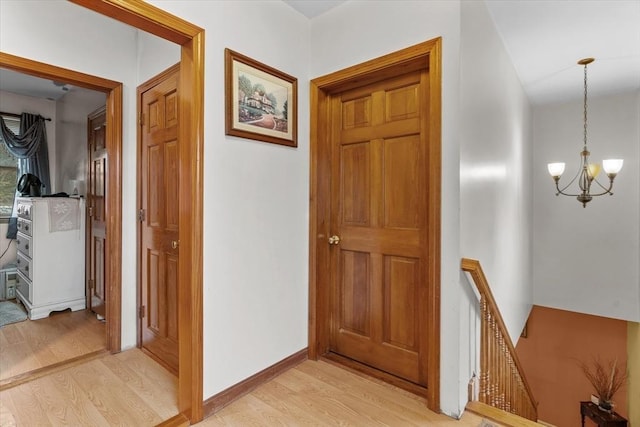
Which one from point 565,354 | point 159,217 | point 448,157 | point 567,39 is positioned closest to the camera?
point 448,157

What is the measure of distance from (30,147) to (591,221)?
7151mm

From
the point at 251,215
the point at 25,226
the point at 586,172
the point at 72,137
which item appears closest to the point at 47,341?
the point at 25,226

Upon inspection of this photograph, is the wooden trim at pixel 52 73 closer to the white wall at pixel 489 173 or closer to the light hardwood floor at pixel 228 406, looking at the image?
the light hardwood floor at pixel 228 406

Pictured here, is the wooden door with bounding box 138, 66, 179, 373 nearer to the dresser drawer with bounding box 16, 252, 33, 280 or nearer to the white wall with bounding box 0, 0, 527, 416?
the white wall with bounding box 0, 0, 527, 416

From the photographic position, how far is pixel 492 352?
214 cm

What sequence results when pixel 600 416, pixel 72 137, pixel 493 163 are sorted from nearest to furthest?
pixel 493 163
pixel 600 416
pixel 72 137

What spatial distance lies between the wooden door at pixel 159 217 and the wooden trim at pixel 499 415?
1.89 metres

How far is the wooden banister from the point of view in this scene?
1.90 metres

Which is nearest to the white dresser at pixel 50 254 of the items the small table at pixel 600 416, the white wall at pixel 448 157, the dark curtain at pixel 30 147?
the dark curtain at pixel 30 147

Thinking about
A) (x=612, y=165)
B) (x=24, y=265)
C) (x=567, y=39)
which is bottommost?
(x=24, y=265)

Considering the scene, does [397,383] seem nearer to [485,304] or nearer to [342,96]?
[485,304]

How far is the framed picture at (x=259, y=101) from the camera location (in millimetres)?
1947

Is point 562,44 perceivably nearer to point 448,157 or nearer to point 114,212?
point 448,157

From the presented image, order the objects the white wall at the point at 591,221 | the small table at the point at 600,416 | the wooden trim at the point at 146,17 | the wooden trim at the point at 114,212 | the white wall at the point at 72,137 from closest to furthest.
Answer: the wooden trim at the point at 146,17, the wooden trim at the point at 114,212, the white wall at the point at 72,137, the small table at the point at 600,416, the white wall at the point at 591,221
